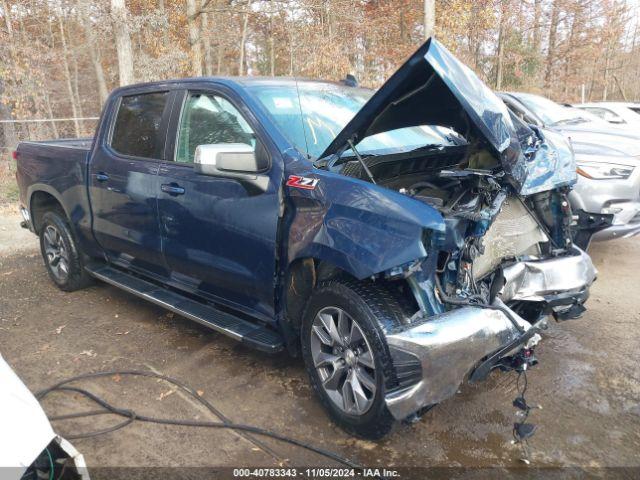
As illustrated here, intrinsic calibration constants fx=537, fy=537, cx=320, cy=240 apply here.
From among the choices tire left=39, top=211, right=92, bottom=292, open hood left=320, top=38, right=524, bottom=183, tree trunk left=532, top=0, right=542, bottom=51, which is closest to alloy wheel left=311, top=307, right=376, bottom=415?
open hood left=320, top=38, right=524, bottom=183

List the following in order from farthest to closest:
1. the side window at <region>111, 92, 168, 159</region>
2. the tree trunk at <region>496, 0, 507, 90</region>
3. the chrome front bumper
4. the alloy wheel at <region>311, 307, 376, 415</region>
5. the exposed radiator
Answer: the tree trunk at <region>496, 0, 507, 90</region>
the side window at <region>111, 92, 168, 159</region>
the exposed radiator
the alloy wheel at <region>311, 307, 376, 415</region>
the chrome front bumper

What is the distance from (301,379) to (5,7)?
12848 millimetres

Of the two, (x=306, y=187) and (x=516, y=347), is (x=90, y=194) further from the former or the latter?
(x=516, y=347)

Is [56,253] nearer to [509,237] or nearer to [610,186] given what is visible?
[509,237]

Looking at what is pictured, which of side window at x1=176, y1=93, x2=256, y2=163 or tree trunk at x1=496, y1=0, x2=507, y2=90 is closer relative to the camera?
side window at x1=176, y1=93, x2=256, y2=163

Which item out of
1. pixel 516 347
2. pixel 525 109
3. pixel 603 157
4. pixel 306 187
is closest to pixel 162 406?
→ pixel 306 187

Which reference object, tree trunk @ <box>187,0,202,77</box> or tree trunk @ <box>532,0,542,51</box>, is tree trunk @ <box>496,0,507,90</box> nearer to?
tree trunk @ <box>532,0,542,51</box>

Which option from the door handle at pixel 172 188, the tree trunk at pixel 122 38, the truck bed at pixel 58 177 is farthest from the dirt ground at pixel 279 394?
the tree trunk at pixel 122 38

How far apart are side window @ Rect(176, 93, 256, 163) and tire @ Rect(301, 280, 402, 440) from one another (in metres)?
1.19

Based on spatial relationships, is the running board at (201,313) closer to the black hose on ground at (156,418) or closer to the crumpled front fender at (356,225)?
the black hose on ground at (156,418)

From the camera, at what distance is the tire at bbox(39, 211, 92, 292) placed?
519 centimetres

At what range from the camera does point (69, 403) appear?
3.37 metres

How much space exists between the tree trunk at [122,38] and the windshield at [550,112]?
7780 millimetres

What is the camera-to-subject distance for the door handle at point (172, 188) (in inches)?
147
